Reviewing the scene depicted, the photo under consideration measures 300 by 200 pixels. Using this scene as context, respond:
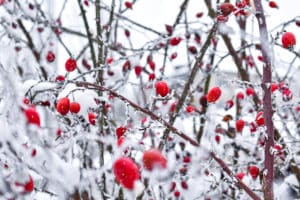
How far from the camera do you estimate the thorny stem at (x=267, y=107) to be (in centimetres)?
90

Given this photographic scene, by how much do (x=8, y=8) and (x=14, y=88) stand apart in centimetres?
213

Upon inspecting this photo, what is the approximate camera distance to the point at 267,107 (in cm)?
94

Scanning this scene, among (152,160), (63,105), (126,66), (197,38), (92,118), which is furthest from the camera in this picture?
A: (197,38)

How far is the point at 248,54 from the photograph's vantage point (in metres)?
2.79

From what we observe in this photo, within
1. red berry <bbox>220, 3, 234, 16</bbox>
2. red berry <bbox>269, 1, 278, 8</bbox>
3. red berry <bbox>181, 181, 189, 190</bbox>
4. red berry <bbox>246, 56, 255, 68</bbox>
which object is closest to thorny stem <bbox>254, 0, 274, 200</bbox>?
red berry <bbox>220, 3, 234, 16</bbox>

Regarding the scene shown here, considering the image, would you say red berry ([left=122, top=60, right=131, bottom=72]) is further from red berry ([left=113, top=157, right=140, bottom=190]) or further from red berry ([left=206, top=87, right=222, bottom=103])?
red berry ([left=113, top=157, right=140, bottom=190])

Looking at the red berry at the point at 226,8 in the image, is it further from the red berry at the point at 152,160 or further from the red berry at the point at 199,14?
the red berry at the point at 199,14

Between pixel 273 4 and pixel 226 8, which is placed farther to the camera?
pixel 273 4

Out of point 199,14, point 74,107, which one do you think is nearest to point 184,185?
point 74,107

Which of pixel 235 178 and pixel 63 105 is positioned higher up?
pixel 63 105

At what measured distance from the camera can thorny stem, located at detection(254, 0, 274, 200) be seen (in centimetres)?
90

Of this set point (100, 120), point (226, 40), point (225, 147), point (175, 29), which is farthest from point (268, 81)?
point (225, 147)

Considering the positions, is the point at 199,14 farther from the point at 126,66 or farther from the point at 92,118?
the point at 92,118

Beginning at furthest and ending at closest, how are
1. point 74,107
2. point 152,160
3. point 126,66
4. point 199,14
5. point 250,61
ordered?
point 199,14 < point 250,61 < point 126,66 < point 74,107 < point 152,160
